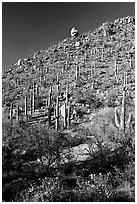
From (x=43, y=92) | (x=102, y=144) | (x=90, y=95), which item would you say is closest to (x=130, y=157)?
(x=102, y=144)

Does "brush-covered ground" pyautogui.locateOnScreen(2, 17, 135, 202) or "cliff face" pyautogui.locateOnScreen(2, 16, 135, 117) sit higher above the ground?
"cliff face" pyautogui.locateOnScreen(2, 16, 135, 117)

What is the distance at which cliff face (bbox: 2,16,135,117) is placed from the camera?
21.2 meters

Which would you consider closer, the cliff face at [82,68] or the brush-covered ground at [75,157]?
the brush-covered ground at [75,157]

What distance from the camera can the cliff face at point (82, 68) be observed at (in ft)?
69.5

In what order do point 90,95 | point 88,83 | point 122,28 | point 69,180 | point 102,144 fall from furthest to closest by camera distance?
point 122,28 → point 88,83 → point 90,95 → point 102,144 → point 69,180

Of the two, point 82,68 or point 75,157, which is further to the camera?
point 82,68

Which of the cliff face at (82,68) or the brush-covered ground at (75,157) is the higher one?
the cliff face at (82,68)

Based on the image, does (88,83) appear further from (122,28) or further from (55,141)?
(122,28)

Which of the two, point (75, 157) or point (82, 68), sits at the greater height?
point (82, 68)

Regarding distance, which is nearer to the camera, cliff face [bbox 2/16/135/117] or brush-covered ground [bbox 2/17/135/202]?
brush-covered ground [bbox 2/17/135/202]

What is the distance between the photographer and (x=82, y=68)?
27.3 m

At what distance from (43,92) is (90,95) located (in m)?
5.19

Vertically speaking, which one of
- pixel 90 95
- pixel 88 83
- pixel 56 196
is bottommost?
pixel 56 196

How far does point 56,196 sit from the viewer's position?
687 cm
